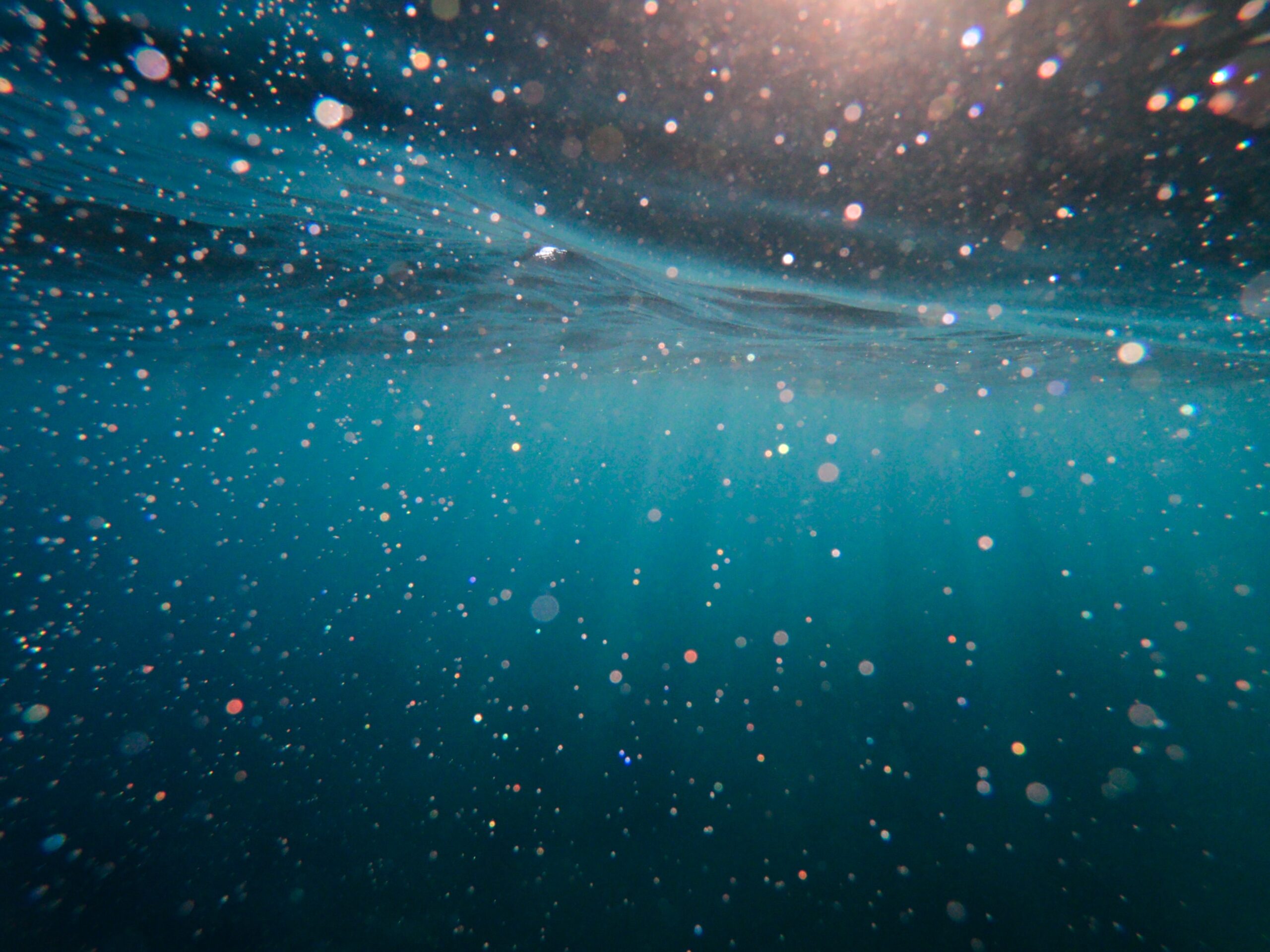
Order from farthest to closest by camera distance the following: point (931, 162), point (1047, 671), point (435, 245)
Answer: point (1047, 671) → point (435, 245) → point (931, 162)

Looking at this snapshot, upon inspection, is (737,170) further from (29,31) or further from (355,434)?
(355,434)

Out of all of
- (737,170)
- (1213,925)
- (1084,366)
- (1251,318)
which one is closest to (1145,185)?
(737,170)

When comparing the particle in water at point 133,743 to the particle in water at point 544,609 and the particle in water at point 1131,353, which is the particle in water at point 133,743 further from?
the particle in water at point 1131,353

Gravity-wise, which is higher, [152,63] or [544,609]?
[152,63]

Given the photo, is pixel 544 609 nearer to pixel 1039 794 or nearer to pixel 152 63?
pixel 1039 794

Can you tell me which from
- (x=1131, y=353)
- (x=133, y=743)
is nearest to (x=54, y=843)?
(x=133, y=743)

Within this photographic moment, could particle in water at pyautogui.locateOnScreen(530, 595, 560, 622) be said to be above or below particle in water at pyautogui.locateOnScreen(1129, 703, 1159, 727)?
below

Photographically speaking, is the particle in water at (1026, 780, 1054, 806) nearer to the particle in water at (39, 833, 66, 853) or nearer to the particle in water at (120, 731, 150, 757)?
the particle in water at (39, 833, 66, 853)

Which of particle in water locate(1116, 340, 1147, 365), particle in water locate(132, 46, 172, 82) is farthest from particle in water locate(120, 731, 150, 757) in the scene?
particle in water locate(1116, 340, 1147, 365)
